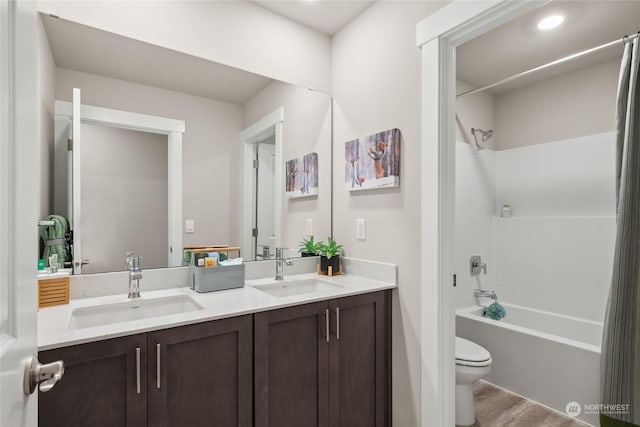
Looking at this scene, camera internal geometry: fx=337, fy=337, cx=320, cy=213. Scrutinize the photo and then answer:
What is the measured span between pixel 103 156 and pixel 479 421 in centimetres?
254

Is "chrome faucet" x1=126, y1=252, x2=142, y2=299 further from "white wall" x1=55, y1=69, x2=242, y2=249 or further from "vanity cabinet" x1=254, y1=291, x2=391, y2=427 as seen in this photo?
"vanity cabinet" x1=254, y1=291, x2=391, y2=427

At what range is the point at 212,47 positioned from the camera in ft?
6.01

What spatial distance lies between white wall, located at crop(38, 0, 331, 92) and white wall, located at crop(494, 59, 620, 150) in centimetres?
191

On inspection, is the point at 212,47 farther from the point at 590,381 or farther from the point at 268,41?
the point at 590,381

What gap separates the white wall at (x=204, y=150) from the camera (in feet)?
5.41

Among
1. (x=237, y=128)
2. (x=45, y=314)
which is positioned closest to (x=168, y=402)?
(x=45, y=314)

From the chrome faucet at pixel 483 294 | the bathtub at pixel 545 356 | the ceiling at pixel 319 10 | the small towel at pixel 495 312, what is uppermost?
the ceiling at pixel 319 10

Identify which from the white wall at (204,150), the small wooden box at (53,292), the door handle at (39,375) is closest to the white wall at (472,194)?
the white wall at (204,150)

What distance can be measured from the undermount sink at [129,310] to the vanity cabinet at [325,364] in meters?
0.37

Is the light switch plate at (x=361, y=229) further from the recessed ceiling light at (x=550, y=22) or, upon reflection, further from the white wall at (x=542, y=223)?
the recessed ceiling light at (x=550, y=22)

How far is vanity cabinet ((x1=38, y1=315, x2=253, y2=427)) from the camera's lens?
40.4 inches

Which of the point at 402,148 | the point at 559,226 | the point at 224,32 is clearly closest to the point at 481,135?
the point at 559,226

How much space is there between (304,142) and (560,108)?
7.34 feet

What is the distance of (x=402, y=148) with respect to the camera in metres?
1.78
